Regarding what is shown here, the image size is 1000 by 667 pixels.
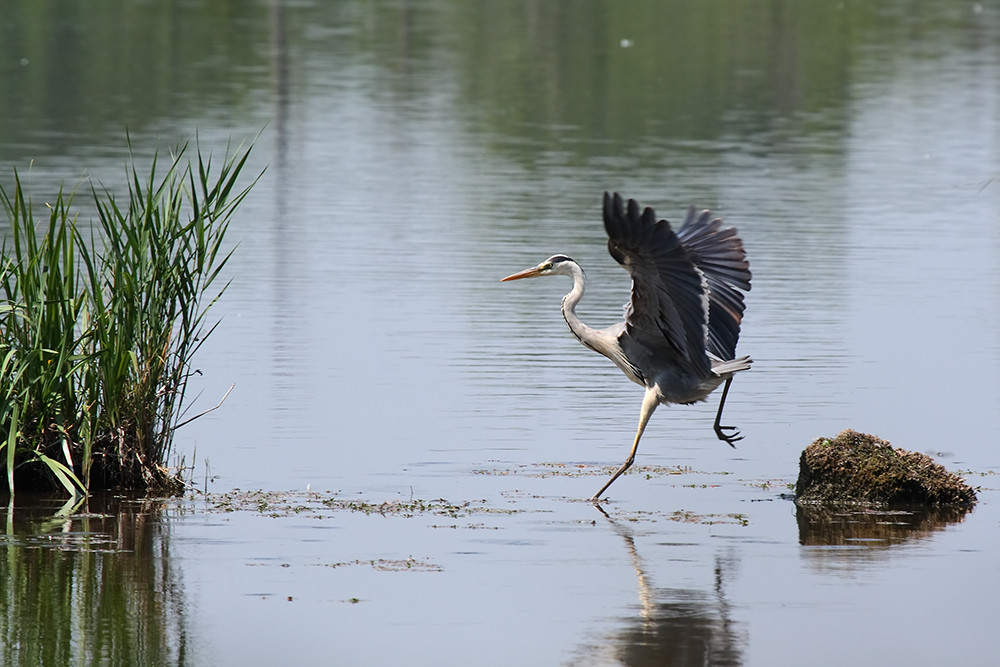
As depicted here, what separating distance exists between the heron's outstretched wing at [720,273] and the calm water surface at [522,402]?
2.59 feet

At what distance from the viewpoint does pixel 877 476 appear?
339 inches

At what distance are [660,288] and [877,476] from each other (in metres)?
1.42

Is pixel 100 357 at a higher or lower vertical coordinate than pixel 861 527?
higher

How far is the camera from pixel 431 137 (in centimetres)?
2683

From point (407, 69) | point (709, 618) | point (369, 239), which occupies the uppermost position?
point (407, 69)

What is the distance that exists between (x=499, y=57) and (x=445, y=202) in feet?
70.0

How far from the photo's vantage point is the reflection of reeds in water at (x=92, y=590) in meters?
6.26

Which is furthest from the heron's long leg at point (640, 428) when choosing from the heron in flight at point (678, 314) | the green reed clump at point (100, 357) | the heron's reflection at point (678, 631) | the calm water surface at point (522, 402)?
the green reed clump at point (100, 357)

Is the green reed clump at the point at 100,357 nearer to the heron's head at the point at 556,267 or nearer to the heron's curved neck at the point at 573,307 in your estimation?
the heron's head at the point at 556,267

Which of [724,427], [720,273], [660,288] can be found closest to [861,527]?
[724,427]

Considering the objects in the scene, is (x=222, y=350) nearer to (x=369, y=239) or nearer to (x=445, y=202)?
(x=369, y=239)

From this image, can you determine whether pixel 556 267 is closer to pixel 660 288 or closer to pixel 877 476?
pixel 660 288

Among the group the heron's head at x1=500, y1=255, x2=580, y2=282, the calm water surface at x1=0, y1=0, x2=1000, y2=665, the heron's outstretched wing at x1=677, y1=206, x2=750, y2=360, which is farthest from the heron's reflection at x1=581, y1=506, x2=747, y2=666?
the heron's head at x1=500, y1=255, x2=580, y2=282

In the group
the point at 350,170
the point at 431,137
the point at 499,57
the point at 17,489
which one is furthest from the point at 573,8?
the point at 17,489
